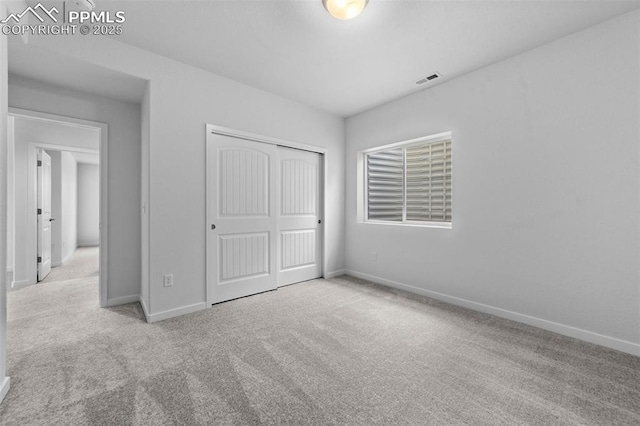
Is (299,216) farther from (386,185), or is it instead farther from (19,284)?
(19,284)

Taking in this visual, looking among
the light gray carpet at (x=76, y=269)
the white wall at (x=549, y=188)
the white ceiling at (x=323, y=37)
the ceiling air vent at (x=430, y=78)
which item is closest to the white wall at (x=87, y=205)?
the light gray carpet at (x=76, y=269)

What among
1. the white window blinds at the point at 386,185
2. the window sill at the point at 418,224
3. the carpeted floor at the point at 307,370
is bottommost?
the carpeted floor at the point at 307,370

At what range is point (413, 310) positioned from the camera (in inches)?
112

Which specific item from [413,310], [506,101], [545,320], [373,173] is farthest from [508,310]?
[373,173]

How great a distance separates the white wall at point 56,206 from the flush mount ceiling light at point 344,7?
5.88 meters

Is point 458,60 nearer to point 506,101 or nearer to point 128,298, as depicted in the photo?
point 506,101

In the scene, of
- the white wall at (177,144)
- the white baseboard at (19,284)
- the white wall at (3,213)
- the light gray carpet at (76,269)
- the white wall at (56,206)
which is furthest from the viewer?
the white wall at (56,206)

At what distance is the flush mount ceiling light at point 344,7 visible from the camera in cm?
183

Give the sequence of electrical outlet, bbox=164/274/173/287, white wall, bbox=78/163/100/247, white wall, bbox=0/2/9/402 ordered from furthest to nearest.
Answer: white wall, bbox=78/163/100/247, electrical outlet, bbox=164/274/173/287, white wall, bbox=0/2/9/402

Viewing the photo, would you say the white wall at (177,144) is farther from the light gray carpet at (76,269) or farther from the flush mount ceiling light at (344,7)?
the light gray carpet at (76,269)

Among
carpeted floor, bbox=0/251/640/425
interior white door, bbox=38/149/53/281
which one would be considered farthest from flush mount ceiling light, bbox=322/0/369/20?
interior white door, bbox=38/149/53/281

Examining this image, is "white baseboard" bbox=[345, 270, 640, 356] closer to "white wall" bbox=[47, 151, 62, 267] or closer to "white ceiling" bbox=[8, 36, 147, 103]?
"white ceiling" bbox=[8, 36, 147, 103]

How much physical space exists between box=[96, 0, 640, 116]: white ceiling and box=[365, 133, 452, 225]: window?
92 cm

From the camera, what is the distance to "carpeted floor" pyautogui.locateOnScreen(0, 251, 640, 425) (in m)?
1.42
